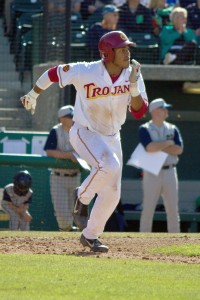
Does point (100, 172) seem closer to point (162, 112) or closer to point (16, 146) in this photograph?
point (162, 112)

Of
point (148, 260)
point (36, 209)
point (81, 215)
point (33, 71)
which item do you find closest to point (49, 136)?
point (36, 209)

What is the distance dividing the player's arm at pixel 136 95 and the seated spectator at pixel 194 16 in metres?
8.32

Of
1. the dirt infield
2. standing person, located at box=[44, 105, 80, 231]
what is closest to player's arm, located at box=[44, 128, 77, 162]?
standing person, located at box=[44, 105, 80, 231]

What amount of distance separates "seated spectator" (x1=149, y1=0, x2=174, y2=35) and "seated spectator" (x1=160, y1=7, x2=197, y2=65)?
0.32m

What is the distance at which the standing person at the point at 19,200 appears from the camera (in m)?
12.9

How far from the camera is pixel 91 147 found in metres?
8.66

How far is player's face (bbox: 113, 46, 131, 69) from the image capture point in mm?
8539

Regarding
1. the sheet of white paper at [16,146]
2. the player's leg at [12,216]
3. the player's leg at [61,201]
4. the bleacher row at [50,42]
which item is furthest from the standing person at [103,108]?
the bleacher row at [50,42]

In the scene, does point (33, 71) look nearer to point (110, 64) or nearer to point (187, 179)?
point (187, 179)

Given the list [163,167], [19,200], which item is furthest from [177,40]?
[19,200]

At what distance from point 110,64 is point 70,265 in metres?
1.90

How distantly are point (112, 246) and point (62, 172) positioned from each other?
4211 mm

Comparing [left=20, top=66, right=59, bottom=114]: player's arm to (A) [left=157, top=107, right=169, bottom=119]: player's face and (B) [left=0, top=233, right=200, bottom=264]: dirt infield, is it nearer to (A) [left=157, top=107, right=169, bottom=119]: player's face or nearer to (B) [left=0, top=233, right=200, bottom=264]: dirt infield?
(B) [left=0, top=233, right=200, bottom=264]: dirt infield

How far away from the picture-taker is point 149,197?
45.9 feet
